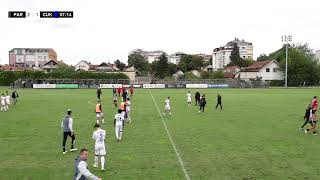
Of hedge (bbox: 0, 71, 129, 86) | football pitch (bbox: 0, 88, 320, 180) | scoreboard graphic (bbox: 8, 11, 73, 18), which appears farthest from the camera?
hedge (bbox: 0, 71, 129, 86)

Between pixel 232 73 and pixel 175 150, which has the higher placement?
pixel 232 73

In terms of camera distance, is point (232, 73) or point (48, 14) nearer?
point (48, 14)

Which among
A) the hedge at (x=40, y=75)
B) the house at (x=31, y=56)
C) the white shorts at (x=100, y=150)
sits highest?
the house at (x=31, y=56)

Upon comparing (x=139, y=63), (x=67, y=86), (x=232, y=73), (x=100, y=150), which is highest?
(x=139, y=63)

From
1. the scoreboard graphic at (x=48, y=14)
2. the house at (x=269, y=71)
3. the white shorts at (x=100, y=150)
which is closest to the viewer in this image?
the white shorts at (x=100, y=150)

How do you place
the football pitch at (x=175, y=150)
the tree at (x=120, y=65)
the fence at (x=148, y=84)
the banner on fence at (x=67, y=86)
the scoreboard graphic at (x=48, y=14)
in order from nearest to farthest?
the football pitch at (x=175, y=150) → the scoreboard graphic at (x=48, y=14) → the banner on fence at (x=67, y=86) → the fence at (x=148, y=84) → the tree at (x=120, y=65)

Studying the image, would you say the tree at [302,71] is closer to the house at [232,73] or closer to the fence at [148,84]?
the fence at [148,84]

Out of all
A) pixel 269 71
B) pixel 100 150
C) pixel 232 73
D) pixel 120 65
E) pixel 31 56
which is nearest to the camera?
pixel 100 150

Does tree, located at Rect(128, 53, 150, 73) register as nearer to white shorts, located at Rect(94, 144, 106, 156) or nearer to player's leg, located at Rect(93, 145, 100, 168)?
player's leg, located at Rect(93, 145, 100, 168)

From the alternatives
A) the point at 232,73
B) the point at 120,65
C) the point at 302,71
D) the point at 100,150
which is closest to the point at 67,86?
the point at 302,71

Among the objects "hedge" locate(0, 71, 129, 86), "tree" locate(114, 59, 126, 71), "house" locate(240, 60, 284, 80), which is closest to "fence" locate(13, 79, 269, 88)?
"hedge" locate(0, 71, 129, 86)

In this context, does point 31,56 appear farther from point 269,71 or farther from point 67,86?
point 269,71

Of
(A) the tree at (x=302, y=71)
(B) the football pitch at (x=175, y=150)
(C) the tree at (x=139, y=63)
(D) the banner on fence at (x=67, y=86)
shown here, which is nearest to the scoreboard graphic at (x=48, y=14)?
(B) the football pitch at (x=175, y=150)

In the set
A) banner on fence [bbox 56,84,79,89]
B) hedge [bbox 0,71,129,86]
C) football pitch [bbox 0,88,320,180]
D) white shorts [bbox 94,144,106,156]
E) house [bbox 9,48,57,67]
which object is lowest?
football pitch [bbox 0,88,320,180]
